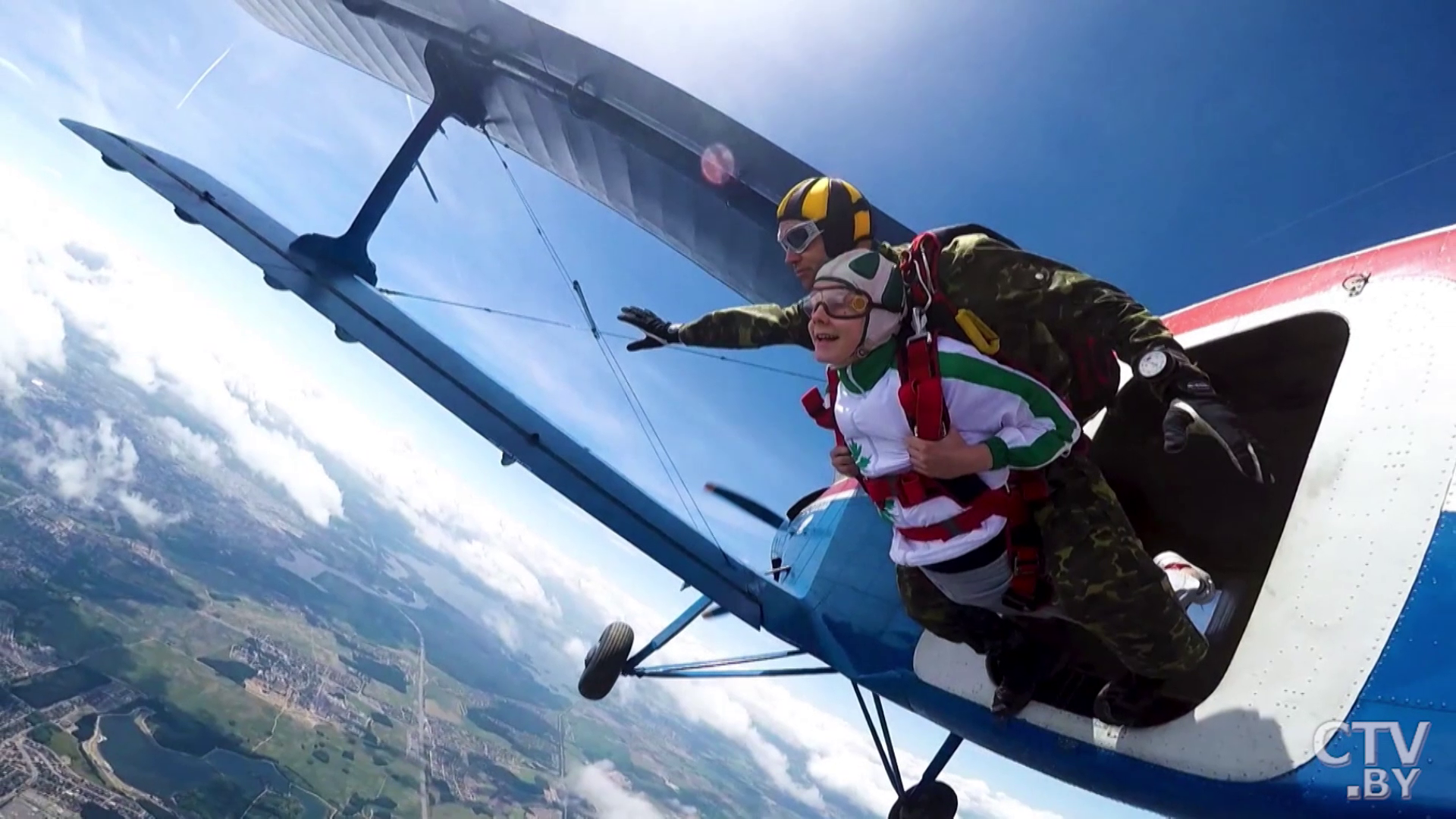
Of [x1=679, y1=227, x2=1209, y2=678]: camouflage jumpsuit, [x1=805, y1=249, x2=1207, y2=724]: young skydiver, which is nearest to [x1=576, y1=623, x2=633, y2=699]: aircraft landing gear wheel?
[x1=805, y1=249, x2=1207, y2=724]: young skydiver

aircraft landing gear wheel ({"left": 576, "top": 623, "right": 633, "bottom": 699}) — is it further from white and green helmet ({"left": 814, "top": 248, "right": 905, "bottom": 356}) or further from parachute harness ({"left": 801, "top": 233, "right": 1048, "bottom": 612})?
white and green helmet ({"left": 814, "top": 248, "right": 905, "bottom": 356})

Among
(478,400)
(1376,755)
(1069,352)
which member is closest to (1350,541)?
(1376,755)

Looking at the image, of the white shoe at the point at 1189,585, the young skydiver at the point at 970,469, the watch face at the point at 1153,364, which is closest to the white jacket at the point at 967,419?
the young skydiver at the point at 970,469

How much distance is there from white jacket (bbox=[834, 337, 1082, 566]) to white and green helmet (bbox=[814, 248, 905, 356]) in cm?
10

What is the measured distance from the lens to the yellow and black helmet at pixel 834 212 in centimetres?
205

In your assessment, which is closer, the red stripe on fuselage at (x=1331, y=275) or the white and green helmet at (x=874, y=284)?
the white and green helmet at (x=874, y=284)

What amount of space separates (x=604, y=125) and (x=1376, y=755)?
764cm

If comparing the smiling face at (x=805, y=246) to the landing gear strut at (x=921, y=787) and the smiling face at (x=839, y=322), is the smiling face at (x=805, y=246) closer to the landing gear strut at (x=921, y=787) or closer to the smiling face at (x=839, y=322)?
the smiling face at (x=839, y=322)

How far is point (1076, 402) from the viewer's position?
7.27 ft

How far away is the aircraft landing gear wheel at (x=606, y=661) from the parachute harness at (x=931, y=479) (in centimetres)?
482

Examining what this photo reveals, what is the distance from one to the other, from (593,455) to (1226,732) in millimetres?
4170

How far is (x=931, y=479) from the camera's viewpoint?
195 cm

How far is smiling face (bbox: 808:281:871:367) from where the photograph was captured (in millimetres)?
1802

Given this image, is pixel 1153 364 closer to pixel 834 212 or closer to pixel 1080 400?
pixel 1080 400
